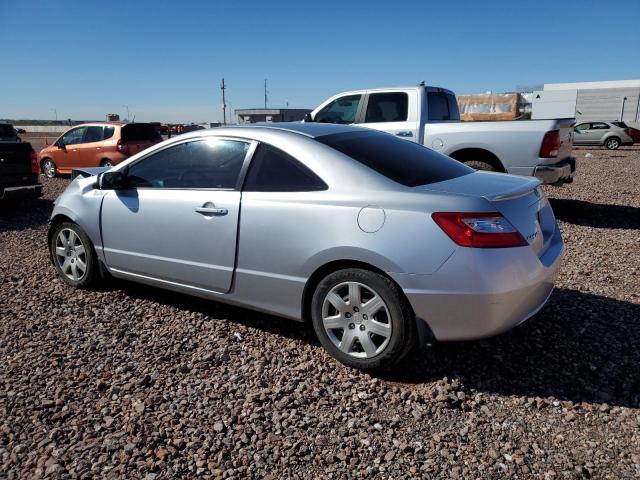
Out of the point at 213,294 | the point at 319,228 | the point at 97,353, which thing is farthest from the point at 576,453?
the point at 97,353

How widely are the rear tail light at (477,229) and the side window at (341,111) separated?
6.54 metres

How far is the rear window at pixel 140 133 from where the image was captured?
1318 cm

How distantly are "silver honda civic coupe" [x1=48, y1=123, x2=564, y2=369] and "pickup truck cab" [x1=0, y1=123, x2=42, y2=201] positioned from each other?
17.5 feet

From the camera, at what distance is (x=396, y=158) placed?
3660 millimetres

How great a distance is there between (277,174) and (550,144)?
17.2 ft

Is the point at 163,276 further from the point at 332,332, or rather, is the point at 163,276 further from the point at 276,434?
the point at 276,434

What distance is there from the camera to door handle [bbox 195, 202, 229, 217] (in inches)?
145

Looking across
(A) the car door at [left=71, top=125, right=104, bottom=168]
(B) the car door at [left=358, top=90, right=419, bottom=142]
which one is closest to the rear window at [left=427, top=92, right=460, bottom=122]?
(B) the car door at [left=358, top=90, right=419, bottom=142]

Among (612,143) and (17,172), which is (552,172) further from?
(612,143)

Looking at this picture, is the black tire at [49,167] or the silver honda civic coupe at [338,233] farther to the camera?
the black tire at [49,167]

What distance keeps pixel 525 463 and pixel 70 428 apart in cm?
234

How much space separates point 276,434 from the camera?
274 cm

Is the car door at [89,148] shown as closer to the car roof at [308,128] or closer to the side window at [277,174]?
the car roof at [308,128]

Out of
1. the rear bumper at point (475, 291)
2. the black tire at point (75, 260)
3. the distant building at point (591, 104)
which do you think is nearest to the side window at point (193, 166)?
the black tire at point (75, 260)
